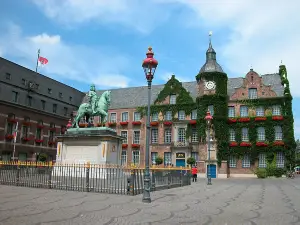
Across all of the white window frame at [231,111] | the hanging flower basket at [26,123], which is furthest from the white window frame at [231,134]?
the hanging flower basket at [26,123]

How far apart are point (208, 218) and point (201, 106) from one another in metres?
38.0

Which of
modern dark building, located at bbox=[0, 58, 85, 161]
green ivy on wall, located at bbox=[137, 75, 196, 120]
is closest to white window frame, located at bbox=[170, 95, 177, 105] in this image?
green ivy on wall, located at bbox=[137, 75, 196, 120]

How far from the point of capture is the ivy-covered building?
43.0 m

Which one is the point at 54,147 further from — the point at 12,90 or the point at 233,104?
the point at 233,104

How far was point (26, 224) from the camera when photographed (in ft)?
24.8

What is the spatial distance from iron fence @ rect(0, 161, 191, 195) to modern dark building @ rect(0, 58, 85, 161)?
86.2ft

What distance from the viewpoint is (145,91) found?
185ft

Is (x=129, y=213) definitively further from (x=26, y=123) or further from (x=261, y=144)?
(x=26, y=123)

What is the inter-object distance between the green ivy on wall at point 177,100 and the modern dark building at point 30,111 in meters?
15.1

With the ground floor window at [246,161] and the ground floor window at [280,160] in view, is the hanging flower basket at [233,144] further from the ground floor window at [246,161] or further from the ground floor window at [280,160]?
the ground floor window at [280,160]

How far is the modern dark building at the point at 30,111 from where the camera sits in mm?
43438

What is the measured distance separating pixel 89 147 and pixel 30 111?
2933cm

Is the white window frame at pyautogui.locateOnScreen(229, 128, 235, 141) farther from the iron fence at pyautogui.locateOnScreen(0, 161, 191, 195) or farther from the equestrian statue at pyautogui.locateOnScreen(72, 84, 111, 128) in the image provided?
the iron fence at pyautogui.locateOnScreen(0, 161, 191, 195)

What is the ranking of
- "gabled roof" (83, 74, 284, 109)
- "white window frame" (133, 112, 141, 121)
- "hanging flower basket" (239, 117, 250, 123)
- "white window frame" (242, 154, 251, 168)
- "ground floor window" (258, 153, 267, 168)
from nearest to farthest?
"ground floor window" (258, 153, 267, 168)
"white window frame" (242, 154, 251, 168)
"hanging flower basket" (239, 117, 250, 123)
"gabled roof" (83, 74, 284, 109)
"white window frame" (133, 112, 141, 121)
